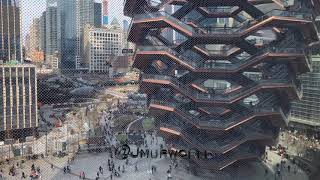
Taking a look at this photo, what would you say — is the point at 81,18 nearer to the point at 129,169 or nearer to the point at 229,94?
the point at 129,169

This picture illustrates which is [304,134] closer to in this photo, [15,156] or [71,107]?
[15,156]

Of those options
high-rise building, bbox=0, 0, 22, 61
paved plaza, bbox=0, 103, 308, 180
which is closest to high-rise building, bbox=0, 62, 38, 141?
high-rise building, bbox=0, 0, 22, 61

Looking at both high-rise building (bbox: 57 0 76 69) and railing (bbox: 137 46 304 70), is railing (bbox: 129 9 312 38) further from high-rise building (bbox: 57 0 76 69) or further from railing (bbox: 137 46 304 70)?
high-rise building (bbox: 57 0 76 69)

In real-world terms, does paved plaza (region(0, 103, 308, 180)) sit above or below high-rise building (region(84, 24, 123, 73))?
below

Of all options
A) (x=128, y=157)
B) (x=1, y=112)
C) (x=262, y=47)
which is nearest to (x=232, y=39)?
(x=262, y=47)

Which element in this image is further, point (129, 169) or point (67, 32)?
point (67, 32)

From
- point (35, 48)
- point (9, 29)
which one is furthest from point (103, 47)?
point (9, 29)

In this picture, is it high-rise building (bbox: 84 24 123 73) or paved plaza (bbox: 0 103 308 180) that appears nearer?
paved plaza (bbox: 0 103 308 180)

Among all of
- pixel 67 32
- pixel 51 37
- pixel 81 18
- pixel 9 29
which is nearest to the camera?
pixel 9 29
